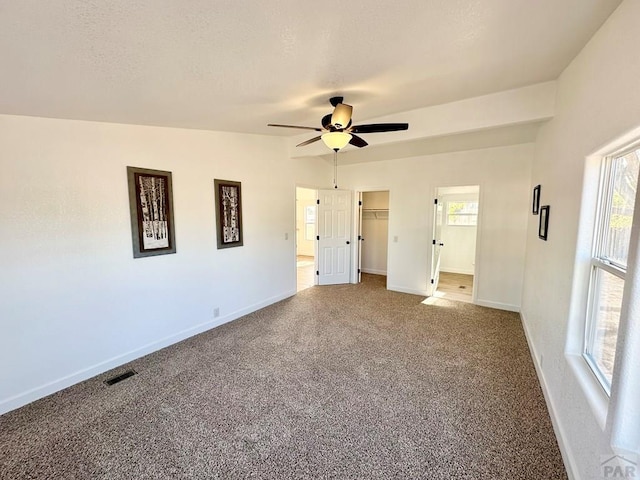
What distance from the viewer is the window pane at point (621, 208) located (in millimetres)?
1425

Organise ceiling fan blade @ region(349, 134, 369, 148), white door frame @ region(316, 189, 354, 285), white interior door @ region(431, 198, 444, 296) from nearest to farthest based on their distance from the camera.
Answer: ceiling fan blade @ region(349, 134, 369, 148), white interior door @ region(431, 198, 444, 296), white door frame @ region(316, 189, 354, 285)

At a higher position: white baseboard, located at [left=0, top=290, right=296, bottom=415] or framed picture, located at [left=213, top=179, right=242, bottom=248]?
framed picture, located at [left=213, top=179, right=242, bottom=248]

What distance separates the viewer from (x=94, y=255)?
2623mm

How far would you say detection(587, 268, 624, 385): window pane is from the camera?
1.51 metres

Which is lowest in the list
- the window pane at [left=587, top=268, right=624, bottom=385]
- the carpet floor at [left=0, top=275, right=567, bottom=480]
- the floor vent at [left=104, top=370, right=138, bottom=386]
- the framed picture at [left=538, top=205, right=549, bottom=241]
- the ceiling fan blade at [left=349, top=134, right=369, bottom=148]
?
the floor vent at [left=104, top=370, right=138, bottom=386]

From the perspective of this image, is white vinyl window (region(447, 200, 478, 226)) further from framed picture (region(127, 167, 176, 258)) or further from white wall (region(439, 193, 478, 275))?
framed picture (region(127, 167, 176, 258))

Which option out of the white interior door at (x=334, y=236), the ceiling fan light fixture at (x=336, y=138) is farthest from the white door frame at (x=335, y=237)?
the ceiling fan light fixture at (x=336, y=138)

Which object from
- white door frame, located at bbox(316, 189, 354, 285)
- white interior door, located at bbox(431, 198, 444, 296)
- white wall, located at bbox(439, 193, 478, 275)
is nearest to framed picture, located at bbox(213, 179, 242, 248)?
white door frame, located at bbox(316, 189, 354, 285)

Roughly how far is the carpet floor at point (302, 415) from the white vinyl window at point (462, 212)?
3939 mm

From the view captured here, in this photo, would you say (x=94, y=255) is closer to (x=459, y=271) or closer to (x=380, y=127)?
(x=380, y=127)

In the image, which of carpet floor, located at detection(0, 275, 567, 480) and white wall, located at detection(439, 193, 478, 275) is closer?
carpet floor, located at detection(0, 275, 567, 480)

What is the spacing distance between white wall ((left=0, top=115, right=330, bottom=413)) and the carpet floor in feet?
1.01

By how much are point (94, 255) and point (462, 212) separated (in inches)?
278

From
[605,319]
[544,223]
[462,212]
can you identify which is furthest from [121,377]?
[462,212]
